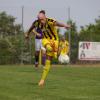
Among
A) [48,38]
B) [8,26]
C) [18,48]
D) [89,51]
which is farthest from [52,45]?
[8,26]

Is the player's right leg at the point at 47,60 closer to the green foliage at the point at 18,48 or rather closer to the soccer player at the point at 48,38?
the soccer player at the point at 48,38

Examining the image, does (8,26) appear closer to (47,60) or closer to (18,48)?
(18,48)

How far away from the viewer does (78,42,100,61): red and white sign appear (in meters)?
35.8

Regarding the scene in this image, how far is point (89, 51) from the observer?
36125 mm

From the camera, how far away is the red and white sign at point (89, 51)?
117 ft

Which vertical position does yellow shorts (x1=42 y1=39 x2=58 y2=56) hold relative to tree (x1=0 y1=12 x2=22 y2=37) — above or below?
below

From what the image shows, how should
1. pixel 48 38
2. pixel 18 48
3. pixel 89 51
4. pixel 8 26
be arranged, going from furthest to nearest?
pixel 8 26
pixel 89 51
pixel 18 48
pixel 48 38

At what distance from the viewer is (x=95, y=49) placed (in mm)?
36312

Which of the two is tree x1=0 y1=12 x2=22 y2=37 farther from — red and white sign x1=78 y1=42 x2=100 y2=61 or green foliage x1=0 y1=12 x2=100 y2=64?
red and white sign x1=78 y1=42 x2=100 y2=61

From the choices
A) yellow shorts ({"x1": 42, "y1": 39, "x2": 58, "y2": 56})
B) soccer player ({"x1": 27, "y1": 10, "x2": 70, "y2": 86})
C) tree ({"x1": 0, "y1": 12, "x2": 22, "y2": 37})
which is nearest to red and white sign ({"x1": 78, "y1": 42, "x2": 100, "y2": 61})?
tree ({"x1": 0, "y1": 12, "x2": 22, "y2": 37})

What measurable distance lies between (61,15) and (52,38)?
882 inches

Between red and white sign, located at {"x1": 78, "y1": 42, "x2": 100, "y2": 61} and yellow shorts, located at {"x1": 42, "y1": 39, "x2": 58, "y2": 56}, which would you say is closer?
yellow shorts, located at {"x1": 42, "y1": 39, "x2": 58, "y2": 56}

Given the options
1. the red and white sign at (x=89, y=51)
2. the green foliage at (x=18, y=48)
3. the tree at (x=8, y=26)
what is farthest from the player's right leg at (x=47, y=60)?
the red and white sign at (x=89, y=51)

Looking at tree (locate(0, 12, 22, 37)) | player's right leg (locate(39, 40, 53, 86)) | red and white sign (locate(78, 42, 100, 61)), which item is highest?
tree (locate(0, 12, 22, 37))
